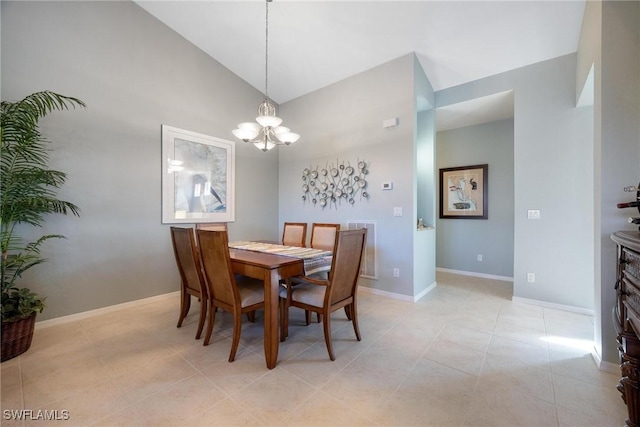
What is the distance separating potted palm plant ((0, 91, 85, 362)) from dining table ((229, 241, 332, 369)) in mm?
1632

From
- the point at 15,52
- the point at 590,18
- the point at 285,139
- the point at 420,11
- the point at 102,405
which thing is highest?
the point at 420,11

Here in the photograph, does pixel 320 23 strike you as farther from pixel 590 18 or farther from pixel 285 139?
pixel 590 18

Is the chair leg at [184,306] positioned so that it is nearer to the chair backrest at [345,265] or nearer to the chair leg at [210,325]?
the chair leg at [210,325]

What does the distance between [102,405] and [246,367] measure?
2.65ft

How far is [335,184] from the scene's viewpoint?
3887 mm

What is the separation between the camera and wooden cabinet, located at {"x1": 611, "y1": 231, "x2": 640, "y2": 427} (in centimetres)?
104

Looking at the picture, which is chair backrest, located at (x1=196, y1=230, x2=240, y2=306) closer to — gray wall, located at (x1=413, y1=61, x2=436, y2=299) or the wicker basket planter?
the wicker basket planter

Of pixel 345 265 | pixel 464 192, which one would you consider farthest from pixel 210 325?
pixel 464 192

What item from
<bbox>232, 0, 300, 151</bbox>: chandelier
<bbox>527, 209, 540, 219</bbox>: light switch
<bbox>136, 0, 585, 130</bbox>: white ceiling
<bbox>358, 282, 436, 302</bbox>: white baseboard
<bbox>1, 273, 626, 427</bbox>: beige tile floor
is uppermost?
<bbox>136, 0, 585, 130</bbox>: white ceiling

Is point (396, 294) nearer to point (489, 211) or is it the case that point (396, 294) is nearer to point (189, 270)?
point (489, 211)

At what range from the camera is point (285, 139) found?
262 cm

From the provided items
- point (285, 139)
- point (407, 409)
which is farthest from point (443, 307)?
point (285, 139)

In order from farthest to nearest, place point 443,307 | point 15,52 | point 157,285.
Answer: point 157,285, point 443,307, point 15,52

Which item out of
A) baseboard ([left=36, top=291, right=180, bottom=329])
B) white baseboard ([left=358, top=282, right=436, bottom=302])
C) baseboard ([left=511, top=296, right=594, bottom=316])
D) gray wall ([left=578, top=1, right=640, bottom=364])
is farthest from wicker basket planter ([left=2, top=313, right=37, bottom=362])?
baseboard ([left=511, top=296, right=594, bottom=316])
